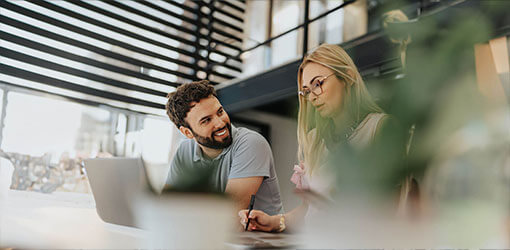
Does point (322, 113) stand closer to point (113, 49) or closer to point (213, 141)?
point (213, 141)

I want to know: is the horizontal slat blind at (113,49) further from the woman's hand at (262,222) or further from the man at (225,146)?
the woman's hand at (262,222)

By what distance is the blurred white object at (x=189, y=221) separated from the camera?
0.73ft

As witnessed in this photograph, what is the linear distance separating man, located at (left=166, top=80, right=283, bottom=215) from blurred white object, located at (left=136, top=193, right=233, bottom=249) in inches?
17.1

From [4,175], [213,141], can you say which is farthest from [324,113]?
[4,175]

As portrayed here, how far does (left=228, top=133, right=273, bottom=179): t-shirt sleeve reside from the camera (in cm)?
80

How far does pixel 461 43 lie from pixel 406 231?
0.08 meters

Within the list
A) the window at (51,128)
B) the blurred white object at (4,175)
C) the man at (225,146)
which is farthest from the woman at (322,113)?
the window at (51,128)

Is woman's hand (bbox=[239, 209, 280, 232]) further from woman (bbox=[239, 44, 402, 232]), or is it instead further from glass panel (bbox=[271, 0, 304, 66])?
glass panel (bbox=[271, 0, 304, 66])

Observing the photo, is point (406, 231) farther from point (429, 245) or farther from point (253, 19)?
point (253, 19)

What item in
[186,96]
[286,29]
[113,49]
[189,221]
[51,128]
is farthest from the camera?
[286,29]

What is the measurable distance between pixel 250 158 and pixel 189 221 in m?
0.60

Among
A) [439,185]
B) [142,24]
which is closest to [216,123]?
[439,185]

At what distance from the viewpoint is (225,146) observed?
2.59 feet

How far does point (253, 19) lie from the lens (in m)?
3.42
